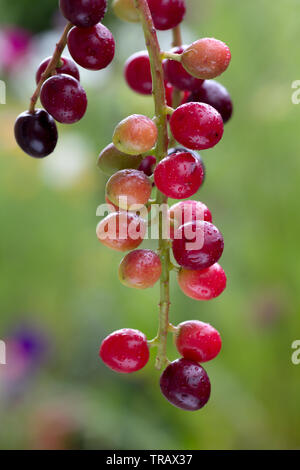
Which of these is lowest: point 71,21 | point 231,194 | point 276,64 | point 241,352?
point 71,21

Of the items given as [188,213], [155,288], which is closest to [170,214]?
[188,213]

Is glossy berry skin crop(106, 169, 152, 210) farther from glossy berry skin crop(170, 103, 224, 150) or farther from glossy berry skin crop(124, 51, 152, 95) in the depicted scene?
glossy berry skin crop(124, 51, 152, 95)

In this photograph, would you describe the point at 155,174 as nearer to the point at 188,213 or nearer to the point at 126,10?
the point at 188,213

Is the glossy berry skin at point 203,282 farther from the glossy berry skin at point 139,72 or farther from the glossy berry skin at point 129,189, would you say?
the glossy berry skin at point 139,72

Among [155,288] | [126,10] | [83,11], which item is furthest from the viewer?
[155,288]

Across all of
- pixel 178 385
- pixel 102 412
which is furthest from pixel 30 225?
pixel 178 385

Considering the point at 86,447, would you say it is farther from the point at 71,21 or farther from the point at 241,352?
the point at 71,21

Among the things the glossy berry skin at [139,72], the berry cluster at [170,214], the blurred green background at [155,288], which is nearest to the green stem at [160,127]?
A: the berry cluster at [170,214]
